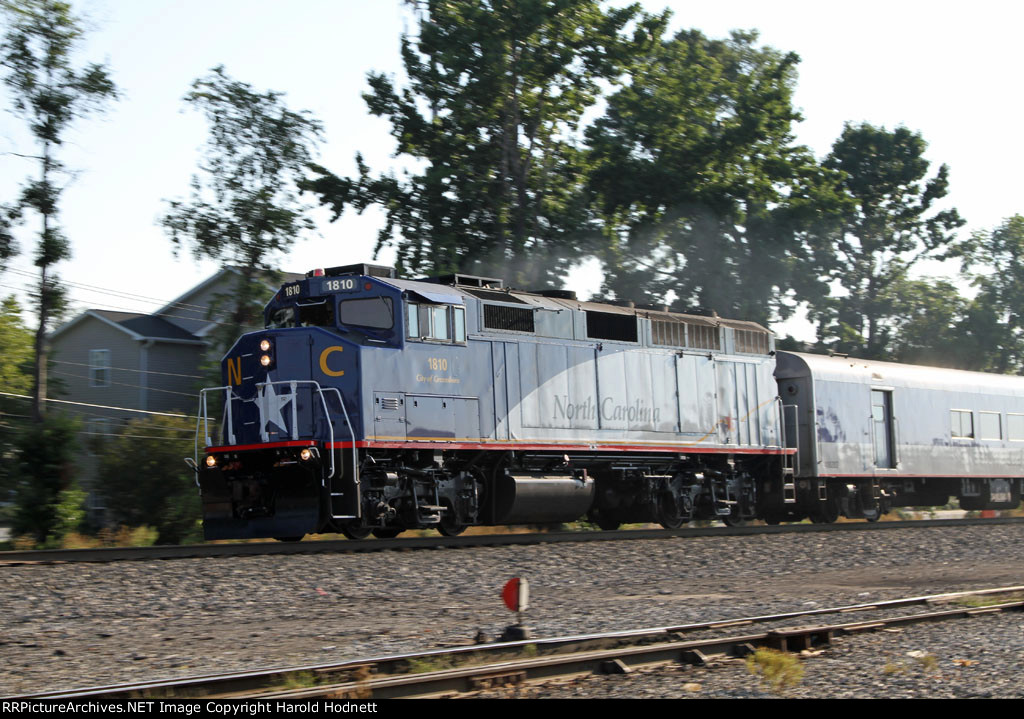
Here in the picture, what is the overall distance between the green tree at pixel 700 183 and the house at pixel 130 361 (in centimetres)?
1267

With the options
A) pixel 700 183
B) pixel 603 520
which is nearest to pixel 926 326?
pixel 700 183

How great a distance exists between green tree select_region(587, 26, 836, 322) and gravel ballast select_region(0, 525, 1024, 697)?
19.0m

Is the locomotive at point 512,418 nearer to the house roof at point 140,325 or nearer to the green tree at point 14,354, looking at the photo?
the green tree at point 14,354

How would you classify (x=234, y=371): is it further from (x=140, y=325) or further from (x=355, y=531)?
(x=140, y=325)

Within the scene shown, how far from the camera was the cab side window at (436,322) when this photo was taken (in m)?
14.9

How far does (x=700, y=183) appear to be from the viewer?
33969 millimetres

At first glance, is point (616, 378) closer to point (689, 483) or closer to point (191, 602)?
point (689, 483)

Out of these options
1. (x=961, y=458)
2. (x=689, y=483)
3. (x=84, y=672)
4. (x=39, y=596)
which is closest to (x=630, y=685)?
(x=84, y=672)

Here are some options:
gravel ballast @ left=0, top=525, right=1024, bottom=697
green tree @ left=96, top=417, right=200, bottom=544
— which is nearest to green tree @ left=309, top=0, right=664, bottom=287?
green tree @ left=96, top=417, right=200, bottom=544

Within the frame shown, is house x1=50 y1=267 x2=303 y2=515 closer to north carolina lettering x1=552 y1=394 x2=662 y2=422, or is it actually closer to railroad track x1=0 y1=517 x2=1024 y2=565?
north carolina lettering x1=552 y1=394 x2=662 y2=422

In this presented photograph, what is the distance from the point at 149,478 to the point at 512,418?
34.0 ft

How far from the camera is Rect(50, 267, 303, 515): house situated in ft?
109

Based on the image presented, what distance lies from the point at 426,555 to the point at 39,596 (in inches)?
187

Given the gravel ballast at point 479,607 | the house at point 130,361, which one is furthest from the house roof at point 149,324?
the gravel ballast at point 479,607
